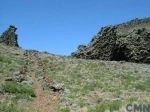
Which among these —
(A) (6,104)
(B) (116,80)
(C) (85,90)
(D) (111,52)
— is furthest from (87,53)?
(A) (6,104)

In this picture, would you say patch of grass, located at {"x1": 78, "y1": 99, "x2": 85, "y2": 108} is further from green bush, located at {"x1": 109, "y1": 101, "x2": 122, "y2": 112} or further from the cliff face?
the cliff face

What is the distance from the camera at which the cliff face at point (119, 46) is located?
183 ft

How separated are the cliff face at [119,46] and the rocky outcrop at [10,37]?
1798 centimetres

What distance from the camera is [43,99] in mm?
21781

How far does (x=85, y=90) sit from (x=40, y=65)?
14548 mm

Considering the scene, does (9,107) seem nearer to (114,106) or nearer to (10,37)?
(114,106)

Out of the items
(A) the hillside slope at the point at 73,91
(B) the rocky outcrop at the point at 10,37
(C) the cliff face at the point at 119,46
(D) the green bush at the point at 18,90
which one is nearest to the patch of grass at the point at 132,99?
(A) the hillside slope at the point at 73,91

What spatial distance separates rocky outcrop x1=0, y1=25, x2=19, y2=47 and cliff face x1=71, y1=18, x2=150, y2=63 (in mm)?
17981

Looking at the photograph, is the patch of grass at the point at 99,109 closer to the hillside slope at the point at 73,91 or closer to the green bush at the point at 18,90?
the hillside slope at the point at 73,91

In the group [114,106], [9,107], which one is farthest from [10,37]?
[114,106]

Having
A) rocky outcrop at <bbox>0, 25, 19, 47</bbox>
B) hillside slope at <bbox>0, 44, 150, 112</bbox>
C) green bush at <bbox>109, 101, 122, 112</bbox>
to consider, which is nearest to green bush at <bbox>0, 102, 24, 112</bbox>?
hillside slope at <bbox>0, 44, 150, 112</bbox>

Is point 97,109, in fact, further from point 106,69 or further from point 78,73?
point 106,69

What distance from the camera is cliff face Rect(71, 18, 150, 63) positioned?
55719 millimetres

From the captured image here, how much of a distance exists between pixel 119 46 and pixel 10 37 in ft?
90.4
